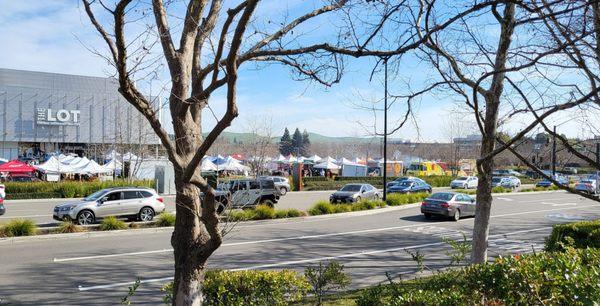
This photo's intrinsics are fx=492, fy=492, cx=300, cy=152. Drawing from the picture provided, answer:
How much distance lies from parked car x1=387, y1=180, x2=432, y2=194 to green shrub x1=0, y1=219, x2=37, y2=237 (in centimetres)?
2764

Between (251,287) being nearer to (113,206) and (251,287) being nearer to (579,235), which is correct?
(579,235)

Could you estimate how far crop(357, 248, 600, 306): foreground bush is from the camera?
3918mm

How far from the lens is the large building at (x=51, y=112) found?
68562 mm

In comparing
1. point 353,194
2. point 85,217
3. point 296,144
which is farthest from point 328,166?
point 296,144

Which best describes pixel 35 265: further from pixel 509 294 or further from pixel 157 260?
pixel 509 294

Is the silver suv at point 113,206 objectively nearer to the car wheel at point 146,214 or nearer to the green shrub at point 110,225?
the car wheel at point 146,214

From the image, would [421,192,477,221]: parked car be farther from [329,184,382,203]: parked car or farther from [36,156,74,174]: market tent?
[36,156,74,174]: market tent

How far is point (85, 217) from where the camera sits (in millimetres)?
18406

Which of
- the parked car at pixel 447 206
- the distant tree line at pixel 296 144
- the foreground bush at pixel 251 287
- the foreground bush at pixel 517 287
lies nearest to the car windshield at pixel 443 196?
the parked car at pixel 447 206

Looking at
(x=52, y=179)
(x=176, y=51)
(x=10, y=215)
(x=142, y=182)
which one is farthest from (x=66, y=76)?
(x=176, y=51)

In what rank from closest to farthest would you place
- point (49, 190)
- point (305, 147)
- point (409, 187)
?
point (49, 190)
point (409, 187)
point (305, 147)

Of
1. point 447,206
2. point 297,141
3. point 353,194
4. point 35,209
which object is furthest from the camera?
point 297,141

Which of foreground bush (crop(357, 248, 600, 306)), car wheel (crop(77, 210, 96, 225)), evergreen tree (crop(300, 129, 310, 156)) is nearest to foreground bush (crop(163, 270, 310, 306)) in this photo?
foreground bush (crop(357, 248, 600, 306))

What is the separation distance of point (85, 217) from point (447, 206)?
51.8 feet
